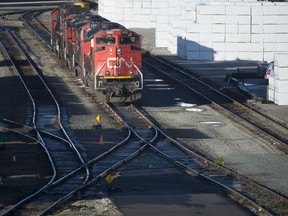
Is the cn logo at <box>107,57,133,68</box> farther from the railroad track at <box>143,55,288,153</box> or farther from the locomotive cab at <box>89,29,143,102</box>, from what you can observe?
the railroad track at <box>143,55,288,153</box>

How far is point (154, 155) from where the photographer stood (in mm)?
22281

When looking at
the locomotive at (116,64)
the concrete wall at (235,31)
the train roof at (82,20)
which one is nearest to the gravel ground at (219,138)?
the locomotive at (116,64)

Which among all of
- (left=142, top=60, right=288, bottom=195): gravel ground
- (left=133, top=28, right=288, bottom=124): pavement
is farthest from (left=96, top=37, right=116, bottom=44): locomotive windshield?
(left=133, top=28, right=288, bottom=124): pavement

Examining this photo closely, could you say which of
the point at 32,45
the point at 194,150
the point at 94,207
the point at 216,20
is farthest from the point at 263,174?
the point at 32,45

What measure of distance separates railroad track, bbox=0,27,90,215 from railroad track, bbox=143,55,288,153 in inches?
238

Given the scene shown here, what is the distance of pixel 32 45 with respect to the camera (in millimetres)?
55312

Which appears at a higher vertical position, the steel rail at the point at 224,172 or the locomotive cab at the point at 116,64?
the locomotive cab at the point at 116,64

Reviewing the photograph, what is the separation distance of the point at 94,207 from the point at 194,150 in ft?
22.8

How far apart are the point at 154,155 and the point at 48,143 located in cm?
346

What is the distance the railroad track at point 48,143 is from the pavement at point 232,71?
8.09 metres

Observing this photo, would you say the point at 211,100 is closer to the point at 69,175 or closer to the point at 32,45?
the point at 69,175

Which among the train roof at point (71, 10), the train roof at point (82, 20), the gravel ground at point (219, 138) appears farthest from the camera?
the train roof at point (71, 10)

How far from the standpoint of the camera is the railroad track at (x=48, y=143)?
1692 cm

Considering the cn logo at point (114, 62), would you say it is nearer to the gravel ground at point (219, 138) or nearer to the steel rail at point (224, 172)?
the gravel ground at point (219, 138)
